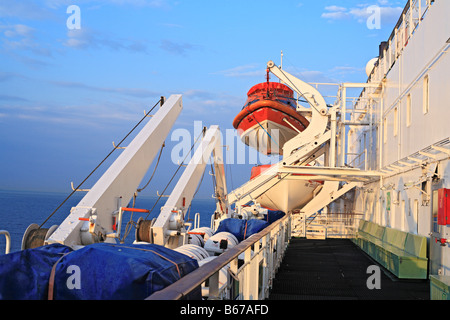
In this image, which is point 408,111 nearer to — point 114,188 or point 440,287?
point 440,287

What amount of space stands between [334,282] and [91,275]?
6210mm

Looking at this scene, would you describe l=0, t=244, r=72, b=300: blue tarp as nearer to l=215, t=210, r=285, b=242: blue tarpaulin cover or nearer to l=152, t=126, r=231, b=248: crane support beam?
l=152, t=126, r=231, b=248: crane support beam

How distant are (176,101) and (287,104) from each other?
1454cm

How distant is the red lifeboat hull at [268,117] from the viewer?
72.9ft

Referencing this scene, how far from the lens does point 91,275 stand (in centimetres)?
303

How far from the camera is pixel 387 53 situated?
15539 millimetres

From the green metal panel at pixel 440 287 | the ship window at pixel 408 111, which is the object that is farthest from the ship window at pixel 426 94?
the green metal panel at pixel 440 287

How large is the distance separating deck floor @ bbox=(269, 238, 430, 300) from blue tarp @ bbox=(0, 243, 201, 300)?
4.23m

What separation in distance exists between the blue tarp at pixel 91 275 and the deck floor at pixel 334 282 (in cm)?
423

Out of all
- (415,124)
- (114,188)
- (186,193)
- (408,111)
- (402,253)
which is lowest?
(402,253)

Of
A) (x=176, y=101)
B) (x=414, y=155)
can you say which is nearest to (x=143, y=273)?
(x=176, y=101)

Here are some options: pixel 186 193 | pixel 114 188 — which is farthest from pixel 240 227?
pixel 114 188

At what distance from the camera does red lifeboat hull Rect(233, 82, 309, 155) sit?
22.2 metres
